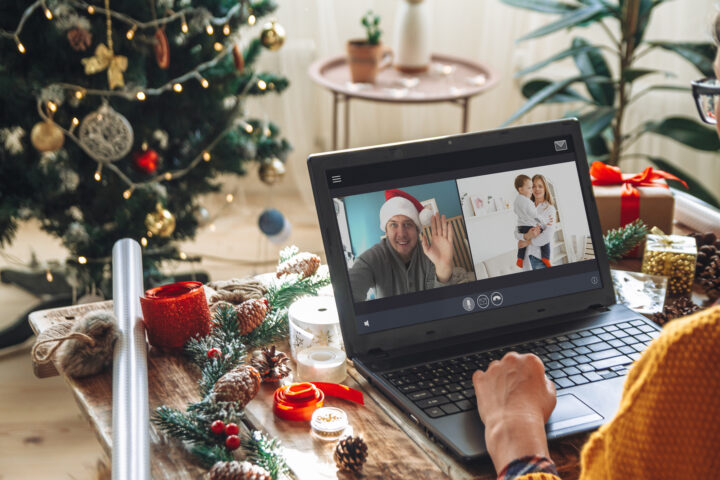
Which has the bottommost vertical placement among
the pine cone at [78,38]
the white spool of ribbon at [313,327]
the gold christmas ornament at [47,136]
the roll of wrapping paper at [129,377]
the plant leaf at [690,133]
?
the plant leaf at [690,133]

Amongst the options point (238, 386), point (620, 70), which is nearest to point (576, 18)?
point (620, 70)

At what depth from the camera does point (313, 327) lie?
89 centimetres

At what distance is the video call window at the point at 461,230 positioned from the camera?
0.88 metres

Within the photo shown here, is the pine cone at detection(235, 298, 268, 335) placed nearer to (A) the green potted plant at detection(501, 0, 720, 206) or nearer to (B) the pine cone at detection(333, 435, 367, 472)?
(B) the pine cone at detection(333, 435, 367, 472)

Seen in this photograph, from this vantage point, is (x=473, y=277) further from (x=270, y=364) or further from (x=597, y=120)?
(x=597, y=120)

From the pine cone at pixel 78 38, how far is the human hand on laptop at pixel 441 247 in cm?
112

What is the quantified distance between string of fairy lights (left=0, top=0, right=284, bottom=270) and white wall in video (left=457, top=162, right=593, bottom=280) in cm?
108

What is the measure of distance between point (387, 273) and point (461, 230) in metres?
0.12

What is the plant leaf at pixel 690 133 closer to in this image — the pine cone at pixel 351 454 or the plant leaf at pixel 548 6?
the plant leaf at pixel 548 6

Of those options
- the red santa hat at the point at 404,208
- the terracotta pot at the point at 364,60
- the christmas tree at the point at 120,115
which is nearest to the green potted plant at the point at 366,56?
the terracotta pot at the point at 364,60

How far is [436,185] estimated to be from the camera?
3.05ft

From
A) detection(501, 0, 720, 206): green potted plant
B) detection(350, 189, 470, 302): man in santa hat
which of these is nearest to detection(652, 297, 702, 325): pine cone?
detection(350, 189, 470, 302): man in santa hat

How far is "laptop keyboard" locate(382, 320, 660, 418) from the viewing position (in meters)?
0.79

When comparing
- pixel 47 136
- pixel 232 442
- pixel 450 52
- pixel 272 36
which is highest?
pixel 272 36
